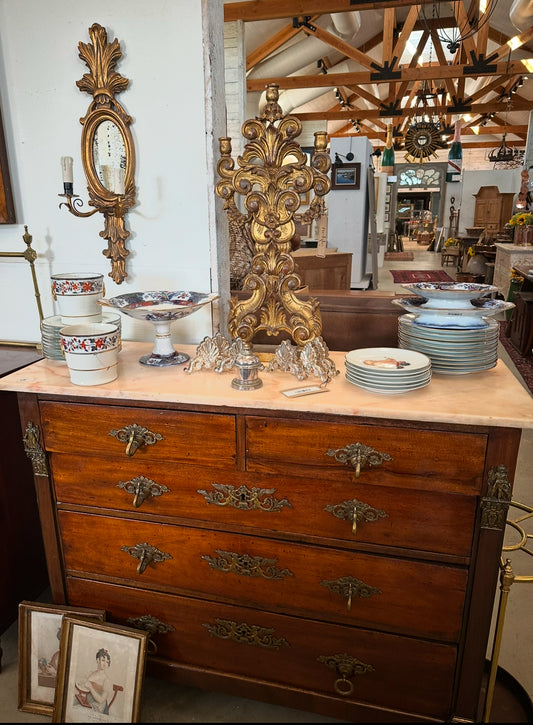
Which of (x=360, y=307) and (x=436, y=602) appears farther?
(x=360, y=307)

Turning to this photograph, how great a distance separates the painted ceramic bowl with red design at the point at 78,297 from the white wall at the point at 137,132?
0.31 metres

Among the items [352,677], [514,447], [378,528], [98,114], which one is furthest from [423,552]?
[98,114]

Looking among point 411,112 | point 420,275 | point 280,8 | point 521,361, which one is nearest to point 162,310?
point 521,361

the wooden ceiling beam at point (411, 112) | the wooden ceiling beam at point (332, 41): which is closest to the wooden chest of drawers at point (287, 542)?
the wooden ceiling beam at point (332, 41)

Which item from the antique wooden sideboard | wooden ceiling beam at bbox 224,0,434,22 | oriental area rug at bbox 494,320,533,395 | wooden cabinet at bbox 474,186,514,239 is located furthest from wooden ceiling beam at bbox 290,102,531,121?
the antique wooden sideboard

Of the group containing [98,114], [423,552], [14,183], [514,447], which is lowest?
[423,552]

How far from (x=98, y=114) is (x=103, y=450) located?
119cm

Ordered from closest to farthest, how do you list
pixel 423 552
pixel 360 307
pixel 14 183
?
pixel 423 552 < pixel 14 183 < pixel 360 307

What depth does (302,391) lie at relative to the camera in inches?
56.0

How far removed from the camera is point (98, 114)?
1828 millimetres

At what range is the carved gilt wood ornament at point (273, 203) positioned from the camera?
5.13ft

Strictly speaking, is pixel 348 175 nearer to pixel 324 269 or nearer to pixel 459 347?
pixel 324 269

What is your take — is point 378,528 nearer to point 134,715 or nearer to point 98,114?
point 134,715

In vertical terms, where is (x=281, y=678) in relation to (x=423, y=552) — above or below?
below
